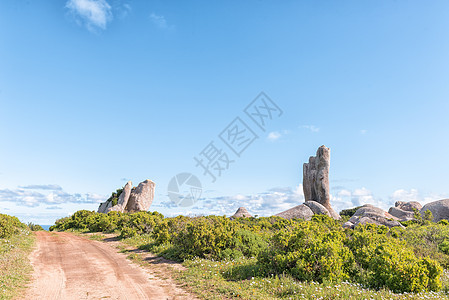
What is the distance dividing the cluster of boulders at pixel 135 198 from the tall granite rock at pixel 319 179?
2270 centimetres

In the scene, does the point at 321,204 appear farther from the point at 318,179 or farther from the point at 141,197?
the point at 141,197

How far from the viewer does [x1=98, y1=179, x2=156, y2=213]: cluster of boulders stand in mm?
39781

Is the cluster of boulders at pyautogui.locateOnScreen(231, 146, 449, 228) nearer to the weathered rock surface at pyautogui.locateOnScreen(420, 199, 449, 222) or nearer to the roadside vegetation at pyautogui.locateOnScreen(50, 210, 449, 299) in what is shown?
the weathered rock surface at pyautogui.locateOnScreen(420, 199, 449, 222)

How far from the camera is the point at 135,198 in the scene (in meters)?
40.4

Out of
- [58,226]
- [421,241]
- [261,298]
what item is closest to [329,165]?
[421,241]

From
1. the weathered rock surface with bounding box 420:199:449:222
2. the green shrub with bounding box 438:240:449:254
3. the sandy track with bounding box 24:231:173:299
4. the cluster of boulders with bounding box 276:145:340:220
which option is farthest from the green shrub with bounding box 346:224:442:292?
the weathered rock surface with bounding box 420:199:449:222

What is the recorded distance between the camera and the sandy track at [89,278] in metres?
8.67

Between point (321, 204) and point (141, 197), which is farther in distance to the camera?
point (141, 197)

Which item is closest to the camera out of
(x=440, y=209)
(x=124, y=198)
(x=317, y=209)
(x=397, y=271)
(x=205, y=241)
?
(x=397, y=271)

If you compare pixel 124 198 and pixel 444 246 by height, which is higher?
pixel 124 198

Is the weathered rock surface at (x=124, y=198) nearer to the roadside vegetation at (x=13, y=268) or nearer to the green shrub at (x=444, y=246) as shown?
the roadside vegetation at (x=13, y=268)

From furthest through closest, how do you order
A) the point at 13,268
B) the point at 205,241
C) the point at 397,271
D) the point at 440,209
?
the point at 440,209
the point at 205,241
the point at 13,268
the point at 397,271

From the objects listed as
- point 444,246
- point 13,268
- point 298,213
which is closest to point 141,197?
point 298,213

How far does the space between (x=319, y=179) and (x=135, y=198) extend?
25756 millimetres
